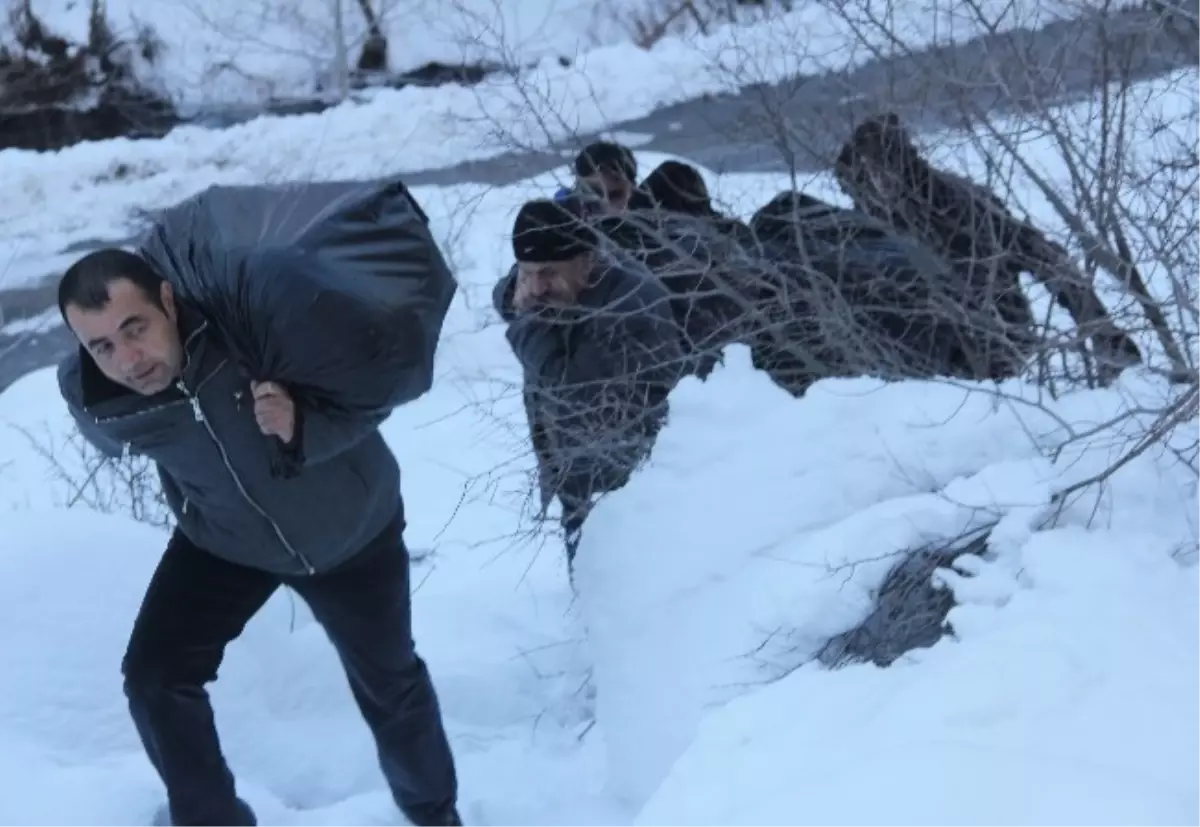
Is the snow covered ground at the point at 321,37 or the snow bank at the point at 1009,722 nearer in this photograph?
the snow bank at the point at 1009,722

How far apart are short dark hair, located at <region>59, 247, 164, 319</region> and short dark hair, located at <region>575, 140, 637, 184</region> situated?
4.68 feet

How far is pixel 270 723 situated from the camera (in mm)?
3439

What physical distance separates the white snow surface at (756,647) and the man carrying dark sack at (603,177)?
22.7 inches

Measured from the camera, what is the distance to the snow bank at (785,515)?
8.33 ft

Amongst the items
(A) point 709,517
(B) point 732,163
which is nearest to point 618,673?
(A) point 709,517

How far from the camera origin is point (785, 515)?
9.52 ft

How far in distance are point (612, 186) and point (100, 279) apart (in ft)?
5.23

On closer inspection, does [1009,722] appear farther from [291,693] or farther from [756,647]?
[291,693]

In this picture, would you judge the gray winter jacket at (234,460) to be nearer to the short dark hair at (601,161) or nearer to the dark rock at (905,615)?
the dark rock at (905,615)

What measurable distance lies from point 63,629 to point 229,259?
1455 millimetres

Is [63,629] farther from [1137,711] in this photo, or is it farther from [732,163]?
[732,163]

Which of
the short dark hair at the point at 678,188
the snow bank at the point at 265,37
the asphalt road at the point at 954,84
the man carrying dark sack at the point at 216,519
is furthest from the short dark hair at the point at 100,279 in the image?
the snow bank at the point at 265,37

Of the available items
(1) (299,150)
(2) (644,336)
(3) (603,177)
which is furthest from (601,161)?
(1) (299,150)

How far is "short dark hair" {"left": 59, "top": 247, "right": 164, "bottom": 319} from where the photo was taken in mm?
2283
